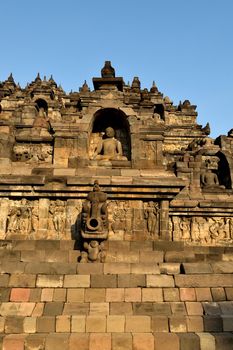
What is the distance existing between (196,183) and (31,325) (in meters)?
13.5

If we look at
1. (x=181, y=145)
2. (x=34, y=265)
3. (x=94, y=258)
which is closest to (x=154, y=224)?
(x=94, y=258)

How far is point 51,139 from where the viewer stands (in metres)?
16.2

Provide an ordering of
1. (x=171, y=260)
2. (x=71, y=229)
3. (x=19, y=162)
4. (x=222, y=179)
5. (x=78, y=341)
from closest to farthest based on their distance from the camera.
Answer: (x=78, y=341) < (x=171, y=260) < (x=71, y=229) < (x=19, y=162) < (x=222, y=179)

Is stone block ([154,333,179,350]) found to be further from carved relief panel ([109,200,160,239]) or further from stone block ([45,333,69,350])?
carved relief panel ([109,200,160,239])

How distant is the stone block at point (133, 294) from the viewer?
1033 centimetres

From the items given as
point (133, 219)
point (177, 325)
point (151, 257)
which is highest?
point (133, 219)

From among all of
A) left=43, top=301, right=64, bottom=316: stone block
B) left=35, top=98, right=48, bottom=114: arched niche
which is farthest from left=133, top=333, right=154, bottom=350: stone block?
left=35, top=98, right=48, bottom=114: arched niche

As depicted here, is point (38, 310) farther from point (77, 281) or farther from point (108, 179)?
point (108, 179)

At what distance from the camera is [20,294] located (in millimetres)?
10500

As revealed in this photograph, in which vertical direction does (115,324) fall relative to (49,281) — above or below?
below

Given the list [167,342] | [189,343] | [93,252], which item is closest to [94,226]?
[93,252]

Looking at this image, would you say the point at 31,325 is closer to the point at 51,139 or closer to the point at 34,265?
the point at 34,265

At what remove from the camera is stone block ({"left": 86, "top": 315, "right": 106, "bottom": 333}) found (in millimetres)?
9330

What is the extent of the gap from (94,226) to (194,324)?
13.9 feet
